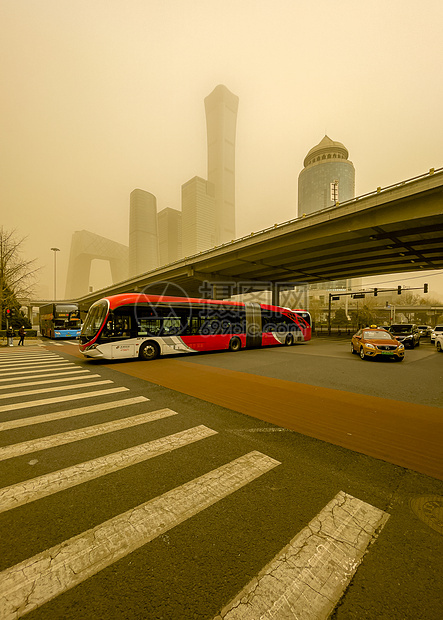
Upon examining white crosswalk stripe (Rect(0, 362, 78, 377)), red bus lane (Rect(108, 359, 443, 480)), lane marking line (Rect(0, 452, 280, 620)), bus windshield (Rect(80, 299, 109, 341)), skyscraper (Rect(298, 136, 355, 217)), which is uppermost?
skyscraper (Rect(298, 136, 355, 217))

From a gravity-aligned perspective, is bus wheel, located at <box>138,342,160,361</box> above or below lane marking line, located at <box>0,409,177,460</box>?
above

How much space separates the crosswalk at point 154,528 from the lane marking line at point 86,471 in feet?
0.04

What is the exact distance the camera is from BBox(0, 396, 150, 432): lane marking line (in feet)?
15.7

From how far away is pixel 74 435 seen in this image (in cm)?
432

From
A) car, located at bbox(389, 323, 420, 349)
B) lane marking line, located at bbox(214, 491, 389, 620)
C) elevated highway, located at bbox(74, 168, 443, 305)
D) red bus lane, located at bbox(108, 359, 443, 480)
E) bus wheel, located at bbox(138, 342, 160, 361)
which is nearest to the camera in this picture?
lane marking line, located at bbox(214, 491, 389, 620)

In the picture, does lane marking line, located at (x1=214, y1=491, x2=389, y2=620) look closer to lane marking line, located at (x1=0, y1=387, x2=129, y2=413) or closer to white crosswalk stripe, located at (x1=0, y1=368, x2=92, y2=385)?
lane marking line, located at (x1=0, y1=387, x2=129, y2=413)

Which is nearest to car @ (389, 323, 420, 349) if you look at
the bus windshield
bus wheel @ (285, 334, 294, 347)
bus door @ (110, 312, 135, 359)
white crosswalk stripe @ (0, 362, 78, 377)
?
bus wheel @ (285, 334, 294, 347)

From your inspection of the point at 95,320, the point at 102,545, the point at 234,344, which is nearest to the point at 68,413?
the point at 102,545

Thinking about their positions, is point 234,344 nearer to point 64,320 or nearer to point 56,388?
point 56,388

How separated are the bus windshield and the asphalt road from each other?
5.87m

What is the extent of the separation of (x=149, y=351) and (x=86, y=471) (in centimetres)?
974

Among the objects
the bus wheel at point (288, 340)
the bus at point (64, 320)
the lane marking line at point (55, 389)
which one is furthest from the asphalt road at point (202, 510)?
the bus at point (64, 320)

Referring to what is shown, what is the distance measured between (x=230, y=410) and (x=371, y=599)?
3.98 metres

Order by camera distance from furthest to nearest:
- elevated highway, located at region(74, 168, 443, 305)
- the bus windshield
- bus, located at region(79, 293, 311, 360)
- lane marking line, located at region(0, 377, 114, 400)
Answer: elevated highway, located at region(74, 168, 443, 305), bus, located at region(79, 293, 311, 360), the bus windshield, lane marking line, located at region(0, 377, 114, 400)
